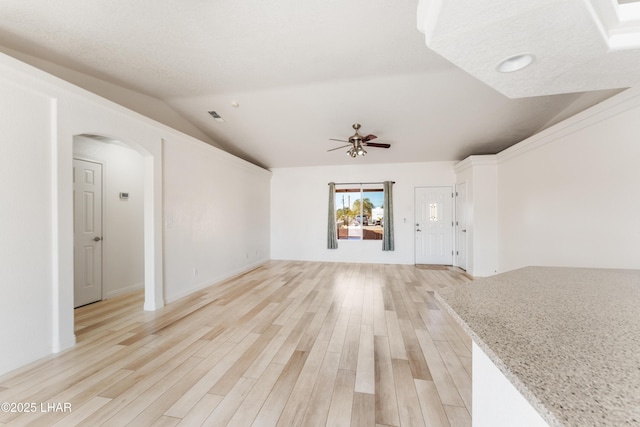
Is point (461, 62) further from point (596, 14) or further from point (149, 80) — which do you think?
point (149, 80)

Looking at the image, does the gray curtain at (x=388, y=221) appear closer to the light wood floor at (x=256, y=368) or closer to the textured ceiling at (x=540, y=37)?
the light wood floor at (x=256, y=368)

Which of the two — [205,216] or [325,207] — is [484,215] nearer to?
[325,207]

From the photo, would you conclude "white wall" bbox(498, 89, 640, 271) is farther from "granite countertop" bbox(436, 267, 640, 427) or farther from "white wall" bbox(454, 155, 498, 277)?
"granite countertop" bbox(436, 267, 640, 427)

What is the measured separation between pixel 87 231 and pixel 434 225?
7191 millimetres

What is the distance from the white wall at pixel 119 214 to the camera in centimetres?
405

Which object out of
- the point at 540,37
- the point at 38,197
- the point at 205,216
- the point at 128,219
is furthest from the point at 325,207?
the point at 540,37

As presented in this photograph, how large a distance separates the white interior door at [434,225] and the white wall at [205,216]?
436cm

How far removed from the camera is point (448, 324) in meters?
2.98

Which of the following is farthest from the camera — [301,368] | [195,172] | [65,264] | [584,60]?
[195,172]

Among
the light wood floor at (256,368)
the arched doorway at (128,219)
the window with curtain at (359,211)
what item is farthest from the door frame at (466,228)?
the arched doorway at (128,219)

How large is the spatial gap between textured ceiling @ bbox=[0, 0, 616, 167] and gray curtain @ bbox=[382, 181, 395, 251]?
1310 mm

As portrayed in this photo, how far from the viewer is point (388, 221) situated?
6785 millimetres

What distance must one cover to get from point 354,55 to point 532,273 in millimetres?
2936

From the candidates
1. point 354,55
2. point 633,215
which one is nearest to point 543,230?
point 633,215
